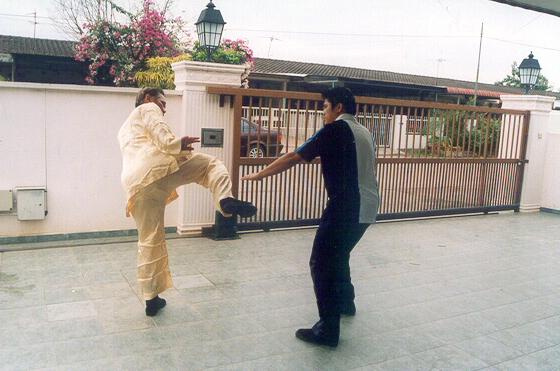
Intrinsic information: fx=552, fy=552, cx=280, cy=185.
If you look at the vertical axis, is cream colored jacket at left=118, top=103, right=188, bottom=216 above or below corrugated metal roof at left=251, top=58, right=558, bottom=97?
below

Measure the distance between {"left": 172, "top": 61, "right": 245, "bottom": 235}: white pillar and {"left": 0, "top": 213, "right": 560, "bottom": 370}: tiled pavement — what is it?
0.38m

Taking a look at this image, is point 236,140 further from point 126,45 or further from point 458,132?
point 126,45

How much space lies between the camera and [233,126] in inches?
282

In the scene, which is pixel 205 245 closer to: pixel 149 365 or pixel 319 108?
pixel 319 108

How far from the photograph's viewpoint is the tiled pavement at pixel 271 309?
3.75 m

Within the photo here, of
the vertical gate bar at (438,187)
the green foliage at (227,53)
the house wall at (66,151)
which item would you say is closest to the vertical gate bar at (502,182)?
the vertical gate bar at (438,187)

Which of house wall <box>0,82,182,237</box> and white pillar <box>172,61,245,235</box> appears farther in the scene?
white pillar <box>172,61,245,235</box>

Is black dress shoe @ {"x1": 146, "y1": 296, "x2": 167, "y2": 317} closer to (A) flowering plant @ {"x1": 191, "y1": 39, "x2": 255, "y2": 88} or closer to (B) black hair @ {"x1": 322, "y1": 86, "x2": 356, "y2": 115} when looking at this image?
(B) black hair @ {"x1": 322, "y1": 86, "x2": 356, "y2": 115}

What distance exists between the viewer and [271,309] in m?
4.69

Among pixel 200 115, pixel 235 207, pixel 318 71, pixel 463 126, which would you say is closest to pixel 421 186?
pixel 463 126

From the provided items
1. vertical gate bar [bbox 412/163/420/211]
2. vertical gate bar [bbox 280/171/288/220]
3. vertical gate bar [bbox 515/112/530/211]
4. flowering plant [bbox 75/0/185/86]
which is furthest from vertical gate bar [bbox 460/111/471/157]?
flowering plant [bbox 75/0/185/86]

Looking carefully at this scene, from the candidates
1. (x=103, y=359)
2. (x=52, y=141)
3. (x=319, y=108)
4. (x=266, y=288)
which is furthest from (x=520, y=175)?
(x=103, y=359)

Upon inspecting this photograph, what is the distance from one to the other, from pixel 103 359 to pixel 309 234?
14.2 ft

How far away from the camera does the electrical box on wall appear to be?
20.5 feet
